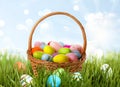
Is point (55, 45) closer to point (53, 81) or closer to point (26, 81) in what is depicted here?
point (26, 81)

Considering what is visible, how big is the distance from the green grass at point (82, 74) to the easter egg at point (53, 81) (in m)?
0.03

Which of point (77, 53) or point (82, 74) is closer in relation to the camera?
point (82, 74)

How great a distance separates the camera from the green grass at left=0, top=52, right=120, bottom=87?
2.52 metres

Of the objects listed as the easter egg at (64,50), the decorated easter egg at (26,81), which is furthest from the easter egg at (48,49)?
the decorated easter egg at (26,81)

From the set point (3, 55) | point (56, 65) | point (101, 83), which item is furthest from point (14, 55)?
point (101, 83)

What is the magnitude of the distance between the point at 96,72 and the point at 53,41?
0.48 metres

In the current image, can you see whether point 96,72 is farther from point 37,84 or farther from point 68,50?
point 37,84

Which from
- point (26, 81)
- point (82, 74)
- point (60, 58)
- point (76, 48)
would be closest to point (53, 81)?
point (26, 81)

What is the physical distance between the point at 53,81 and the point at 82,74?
0.39 meters

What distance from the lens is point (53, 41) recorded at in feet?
10.7

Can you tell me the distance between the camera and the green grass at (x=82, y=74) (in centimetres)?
252

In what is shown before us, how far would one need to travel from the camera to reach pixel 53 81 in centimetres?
246

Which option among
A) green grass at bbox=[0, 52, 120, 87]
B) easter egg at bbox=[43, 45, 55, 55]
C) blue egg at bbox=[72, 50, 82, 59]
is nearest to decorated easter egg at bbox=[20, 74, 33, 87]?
green grass at bbox=[0, 52, 120, 87]

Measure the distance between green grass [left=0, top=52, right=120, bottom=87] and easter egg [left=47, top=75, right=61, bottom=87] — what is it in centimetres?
3
